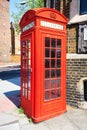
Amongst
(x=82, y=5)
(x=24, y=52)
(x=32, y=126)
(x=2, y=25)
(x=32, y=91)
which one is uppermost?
(x=2, y=25)

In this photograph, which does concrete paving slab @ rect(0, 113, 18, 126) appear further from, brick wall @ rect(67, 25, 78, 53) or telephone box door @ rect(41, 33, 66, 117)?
brick wall @ rect(67, 25, 78, 53)

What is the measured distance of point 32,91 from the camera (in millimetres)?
6121

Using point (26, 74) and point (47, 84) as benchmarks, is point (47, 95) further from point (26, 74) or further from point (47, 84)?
point (26, 74)

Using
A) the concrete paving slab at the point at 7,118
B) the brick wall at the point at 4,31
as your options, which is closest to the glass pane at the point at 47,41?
the concrete paving slab at the point at 7,118

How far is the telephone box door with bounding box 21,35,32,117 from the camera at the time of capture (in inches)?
250

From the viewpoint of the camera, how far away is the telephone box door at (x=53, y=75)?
6.21m

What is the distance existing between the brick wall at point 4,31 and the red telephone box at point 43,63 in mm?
41249

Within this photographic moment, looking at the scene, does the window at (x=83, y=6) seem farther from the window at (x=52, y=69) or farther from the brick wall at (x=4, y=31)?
the brick wall at (x=4, y=31)

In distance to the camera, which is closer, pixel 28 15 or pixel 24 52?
pixel 28 15

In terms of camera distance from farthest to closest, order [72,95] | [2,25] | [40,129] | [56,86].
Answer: [2,25] < [72,95] < [56,86] < [40,129]

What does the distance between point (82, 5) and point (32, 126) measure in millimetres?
4112

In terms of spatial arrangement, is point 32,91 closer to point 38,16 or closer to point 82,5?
point 38,16

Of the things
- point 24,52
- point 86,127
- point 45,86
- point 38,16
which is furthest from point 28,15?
point 86,127

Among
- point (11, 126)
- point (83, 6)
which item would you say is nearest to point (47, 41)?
point (83, 6)
